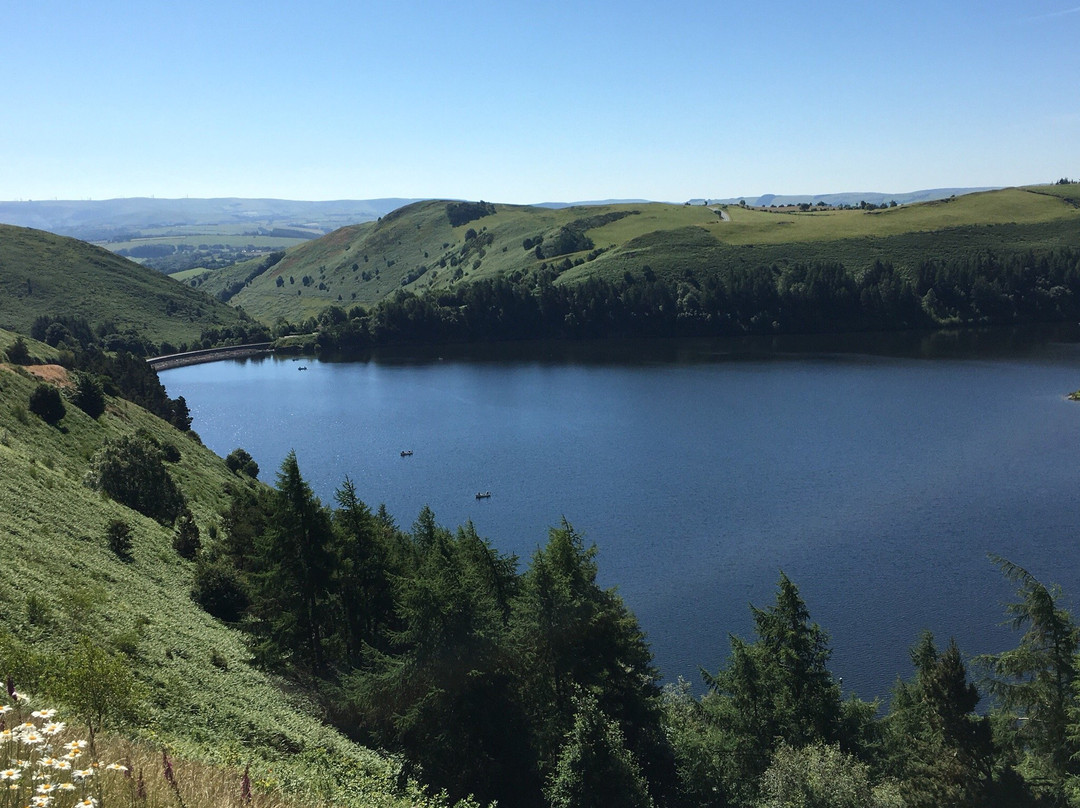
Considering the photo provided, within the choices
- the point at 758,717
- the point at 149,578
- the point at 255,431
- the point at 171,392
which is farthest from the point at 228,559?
the point at 171,392

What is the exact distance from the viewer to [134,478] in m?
51.4

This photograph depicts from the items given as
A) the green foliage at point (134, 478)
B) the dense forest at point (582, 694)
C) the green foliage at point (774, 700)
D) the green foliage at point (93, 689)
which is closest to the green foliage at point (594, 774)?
the dense forest at point (582, 694)

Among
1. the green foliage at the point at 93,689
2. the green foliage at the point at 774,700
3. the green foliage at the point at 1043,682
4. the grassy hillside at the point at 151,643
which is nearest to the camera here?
the green foliage at the point at 93,689

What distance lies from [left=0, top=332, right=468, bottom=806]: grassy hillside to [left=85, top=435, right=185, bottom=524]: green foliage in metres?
2.21

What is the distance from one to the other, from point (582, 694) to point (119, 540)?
76.8 feet

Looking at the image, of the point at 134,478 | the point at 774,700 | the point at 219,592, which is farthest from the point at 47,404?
the point at 774,700

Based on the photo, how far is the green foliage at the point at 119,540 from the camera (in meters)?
37.9

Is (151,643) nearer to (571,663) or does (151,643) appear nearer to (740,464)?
(571,663)

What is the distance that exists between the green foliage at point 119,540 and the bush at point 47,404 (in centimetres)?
2702

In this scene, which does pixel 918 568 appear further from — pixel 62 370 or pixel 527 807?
pixel 62 370

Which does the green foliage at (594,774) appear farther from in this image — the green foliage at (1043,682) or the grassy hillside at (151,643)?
the green foliage at (1043,682)

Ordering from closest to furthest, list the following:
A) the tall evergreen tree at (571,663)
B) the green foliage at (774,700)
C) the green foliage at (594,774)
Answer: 1. the green foliage at (594,774)
2. the tall evergreen tree at (571,663)
3. the green foliage at (774,700)

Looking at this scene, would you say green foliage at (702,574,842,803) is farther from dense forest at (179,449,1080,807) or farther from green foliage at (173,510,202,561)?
green foliage at (173,510,202,561)

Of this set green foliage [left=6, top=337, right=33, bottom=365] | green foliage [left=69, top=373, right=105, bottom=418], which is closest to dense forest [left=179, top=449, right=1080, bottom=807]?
green foliage [left=69, top=373, right=105, bottom=418]
